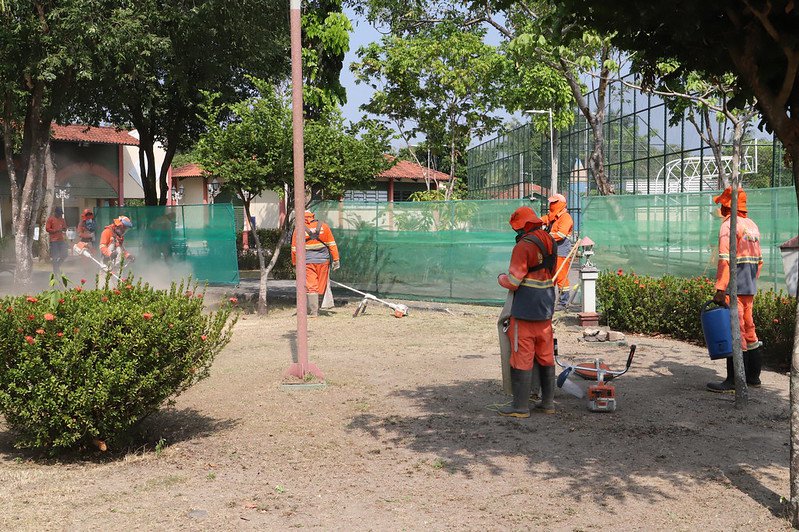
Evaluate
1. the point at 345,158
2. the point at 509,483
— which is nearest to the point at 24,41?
the point at 345,158

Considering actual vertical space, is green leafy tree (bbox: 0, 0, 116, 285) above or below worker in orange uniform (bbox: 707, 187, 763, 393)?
above

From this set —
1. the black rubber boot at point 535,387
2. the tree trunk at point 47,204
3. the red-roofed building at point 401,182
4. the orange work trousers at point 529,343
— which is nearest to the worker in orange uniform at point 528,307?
the orange work trousers at point 529,343

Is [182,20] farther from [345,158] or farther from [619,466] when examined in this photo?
[619,466]

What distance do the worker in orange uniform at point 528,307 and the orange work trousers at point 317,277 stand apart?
741cm

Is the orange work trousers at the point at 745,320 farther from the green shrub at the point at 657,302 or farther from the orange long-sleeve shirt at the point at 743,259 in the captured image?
the green shrub at the point at 657,302

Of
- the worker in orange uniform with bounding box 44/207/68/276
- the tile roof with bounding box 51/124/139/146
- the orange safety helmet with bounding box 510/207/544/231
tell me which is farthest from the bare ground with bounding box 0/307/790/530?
the tile roof with bounding box 51/124/139/146

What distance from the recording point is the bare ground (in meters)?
4.68

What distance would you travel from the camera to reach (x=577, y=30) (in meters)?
5.27

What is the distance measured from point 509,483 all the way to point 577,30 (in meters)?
2.77

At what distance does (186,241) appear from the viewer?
18453mm

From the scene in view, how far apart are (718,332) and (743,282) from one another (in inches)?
21.2

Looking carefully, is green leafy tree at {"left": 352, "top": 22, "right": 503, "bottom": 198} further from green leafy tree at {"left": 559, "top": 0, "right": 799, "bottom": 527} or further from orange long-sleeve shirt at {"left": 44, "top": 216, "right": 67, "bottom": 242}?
green leafy tree at {"left": 559, "top": 0, "right": 799, "bottom": 527}

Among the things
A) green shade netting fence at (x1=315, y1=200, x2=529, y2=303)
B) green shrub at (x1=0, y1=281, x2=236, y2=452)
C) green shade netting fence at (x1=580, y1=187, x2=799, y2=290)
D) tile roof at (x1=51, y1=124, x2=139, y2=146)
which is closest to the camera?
green shrub at (x1=0, y1=281, x2=236, y2=452)

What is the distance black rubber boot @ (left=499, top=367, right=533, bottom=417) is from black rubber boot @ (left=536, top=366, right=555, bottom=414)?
155 mm
